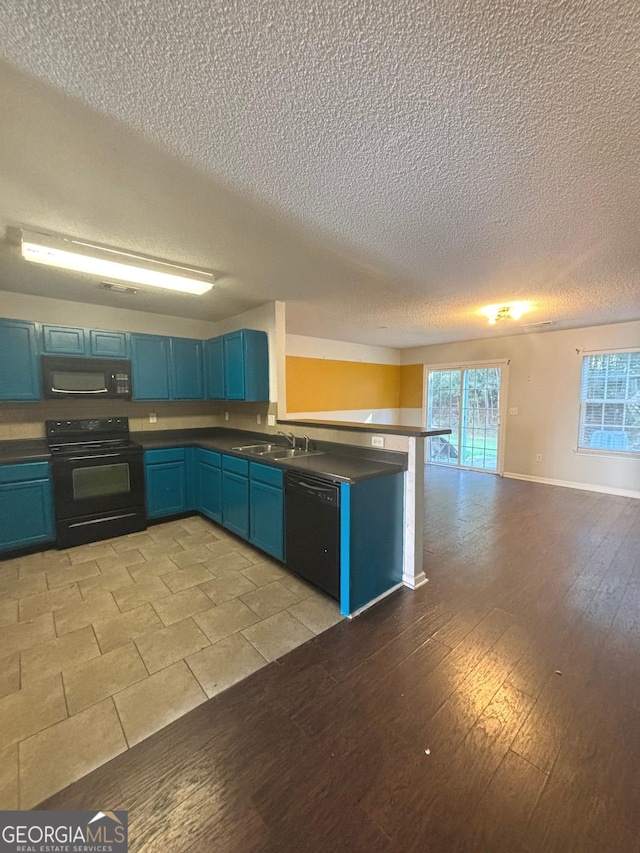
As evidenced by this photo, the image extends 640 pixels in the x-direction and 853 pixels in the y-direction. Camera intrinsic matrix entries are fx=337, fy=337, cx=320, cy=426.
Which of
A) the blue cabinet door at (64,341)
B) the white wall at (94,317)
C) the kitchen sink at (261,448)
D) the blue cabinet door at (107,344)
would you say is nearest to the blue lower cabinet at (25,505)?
the blue cabinet door at (64,341)

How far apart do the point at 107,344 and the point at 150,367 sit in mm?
469

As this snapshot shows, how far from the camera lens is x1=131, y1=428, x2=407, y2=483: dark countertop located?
2352 millimetres

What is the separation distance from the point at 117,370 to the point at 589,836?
14.5 ft

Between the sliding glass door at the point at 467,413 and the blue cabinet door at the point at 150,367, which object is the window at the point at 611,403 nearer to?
the sliding glass door at the point at 467,413

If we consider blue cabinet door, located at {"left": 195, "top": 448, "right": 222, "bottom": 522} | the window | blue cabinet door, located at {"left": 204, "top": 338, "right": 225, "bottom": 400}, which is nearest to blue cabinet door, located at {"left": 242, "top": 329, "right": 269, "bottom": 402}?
blue cabinet door, located at {"left": 204, "top": 338, "right": 225, "bottom": 400}

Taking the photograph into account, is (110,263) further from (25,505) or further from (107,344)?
(25,505)

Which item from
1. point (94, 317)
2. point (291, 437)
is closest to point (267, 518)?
point (291, 437)

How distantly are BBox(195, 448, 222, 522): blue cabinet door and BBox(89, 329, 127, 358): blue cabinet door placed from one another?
4.46 ft

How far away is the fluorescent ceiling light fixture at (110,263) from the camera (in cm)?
220

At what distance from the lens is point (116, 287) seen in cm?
308

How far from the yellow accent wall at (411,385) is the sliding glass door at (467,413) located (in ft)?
0.80

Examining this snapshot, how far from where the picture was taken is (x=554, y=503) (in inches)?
180

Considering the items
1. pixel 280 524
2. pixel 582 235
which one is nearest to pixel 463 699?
pixel 280 524

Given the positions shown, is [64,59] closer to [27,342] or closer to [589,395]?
[27,342]
